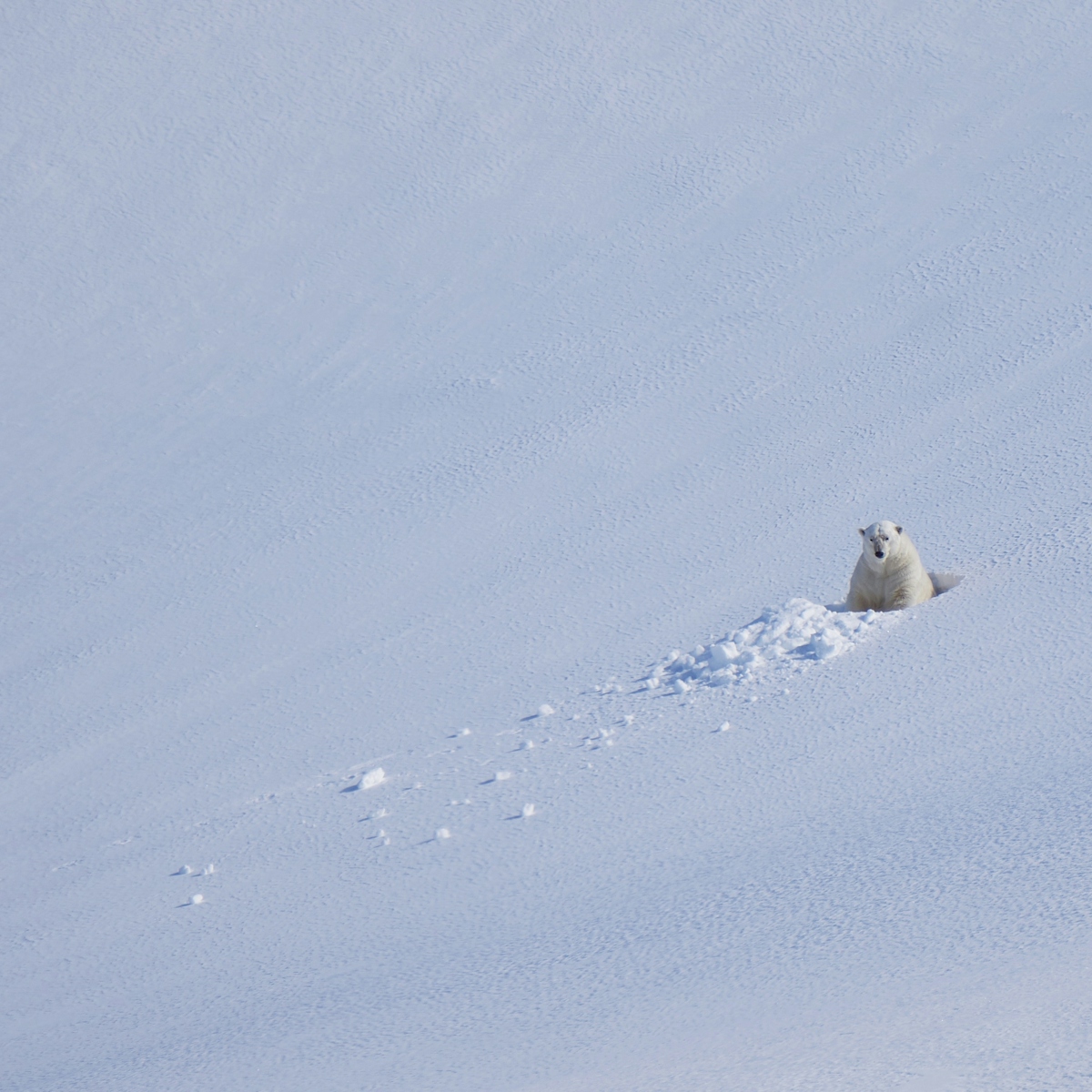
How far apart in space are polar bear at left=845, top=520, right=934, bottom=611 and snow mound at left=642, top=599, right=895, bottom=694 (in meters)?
0.30

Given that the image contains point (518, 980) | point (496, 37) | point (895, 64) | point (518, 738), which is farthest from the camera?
point (496, 37)

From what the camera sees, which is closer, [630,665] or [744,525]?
[630,665]

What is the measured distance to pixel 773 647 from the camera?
23.9 ft

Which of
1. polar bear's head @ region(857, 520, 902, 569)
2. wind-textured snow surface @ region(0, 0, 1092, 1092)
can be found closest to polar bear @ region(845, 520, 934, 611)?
polar bear's head @ region(857, 520, 902, 569)

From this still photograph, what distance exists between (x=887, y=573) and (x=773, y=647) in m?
0.85

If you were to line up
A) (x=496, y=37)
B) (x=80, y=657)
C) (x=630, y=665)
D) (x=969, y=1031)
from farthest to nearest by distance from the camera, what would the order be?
(x=496, y=37) → (x=80, y=657) → (x=630, y=665) → (x=969, y=1031)

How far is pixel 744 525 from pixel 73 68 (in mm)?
12641

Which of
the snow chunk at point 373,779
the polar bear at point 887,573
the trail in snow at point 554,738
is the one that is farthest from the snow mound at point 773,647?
the snow chunk at point 373,779

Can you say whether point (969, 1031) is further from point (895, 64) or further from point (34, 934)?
point (895, 64)

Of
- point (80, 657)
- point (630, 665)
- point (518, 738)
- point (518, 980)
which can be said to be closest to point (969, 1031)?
point (518, 980)

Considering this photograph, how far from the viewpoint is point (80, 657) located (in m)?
10.7

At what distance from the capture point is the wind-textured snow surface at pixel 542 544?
4.75m

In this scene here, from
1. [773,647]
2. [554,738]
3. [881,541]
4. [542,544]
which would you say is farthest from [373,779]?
[542,544]

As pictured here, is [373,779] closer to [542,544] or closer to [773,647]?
[773,647]
